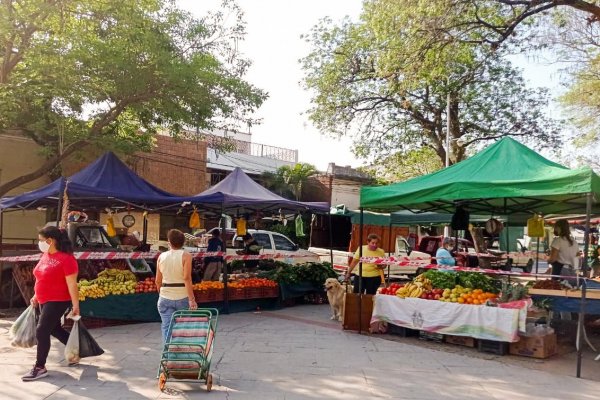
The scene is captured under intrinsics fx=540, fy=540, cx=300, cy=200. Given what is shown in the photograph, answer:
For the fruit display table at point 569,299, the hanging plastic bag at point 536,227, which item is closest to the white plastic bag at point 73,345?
the fruit display table at point 569,299

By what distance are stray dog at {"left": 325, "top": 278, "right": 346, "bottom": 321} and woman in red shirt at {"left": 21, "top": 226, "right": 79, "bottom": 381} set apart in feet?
17.8

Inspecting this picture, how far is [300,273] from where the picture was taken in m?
13.4

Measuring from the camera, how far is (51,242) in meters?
6.38

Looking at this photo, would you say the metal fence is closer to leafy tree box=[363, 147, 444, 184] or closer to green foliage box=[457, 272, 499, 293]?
leafy tree box=[363, 147, 444, 184]

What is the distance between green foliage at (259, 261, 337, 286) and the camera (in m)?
12.9

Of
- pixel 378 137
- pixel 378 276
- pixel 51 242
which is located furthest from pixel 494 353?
pixel 378 137

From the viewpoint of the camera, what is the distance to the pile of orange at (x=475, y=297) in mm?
8523

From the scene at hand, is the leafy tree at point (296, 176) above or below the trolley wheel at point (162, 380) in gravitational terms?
above

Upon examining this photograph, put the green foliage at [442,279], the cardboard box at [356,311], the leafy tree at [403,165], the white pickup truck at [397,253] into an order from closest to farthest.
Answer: the green foliage at [442,279] < the cardboard box at [356,311] < the white pickup truck at [397,253] < the leafy tree at [403,165]

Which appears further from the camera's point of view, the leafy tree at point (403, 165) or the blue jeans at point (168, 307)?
the leafy tree at point (403, 165)

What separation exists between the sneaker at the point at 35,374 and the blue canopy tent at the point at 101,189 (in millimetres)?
4352

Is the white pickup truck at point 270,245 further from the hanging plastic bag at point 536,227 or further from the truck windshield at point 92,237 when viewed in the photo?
the hanging plastic bag at point 536,227

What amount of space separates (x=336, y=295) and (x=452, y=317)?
281cm

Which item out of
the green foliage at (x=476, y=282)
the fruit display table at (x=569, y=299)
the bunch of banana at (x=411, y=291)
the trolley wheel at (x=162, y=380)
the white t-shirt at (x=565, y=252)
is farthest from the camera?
the white t-shirt at (x=565, y=252)
